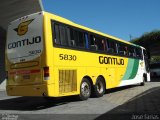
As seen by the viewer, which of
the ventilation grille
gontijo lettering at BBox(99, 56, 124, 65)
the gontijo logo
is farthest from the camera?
gontijo lettering at BBox(99, 56, 124, 65)

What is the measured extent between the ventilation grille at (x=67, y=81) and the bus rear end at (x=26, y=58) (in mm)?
868

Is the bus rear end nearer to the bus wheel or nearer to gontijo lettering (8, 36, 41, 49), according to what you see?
gontijo lettering (8, 36, 41, 49)

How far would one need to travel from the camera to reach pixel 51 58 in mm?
11922

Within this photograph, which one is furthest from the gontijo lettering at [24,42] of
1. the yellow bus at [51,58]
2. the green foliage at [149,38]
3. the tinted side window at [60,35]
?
the green foliage at [149,38]

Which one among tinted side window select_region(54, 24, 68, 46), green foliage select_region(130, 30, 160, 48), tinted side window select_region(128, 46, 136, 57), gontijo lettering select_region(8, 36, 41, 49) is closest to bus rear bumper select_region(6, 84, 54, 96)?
gontijo lettering select_region(8, 36, 41, 49)

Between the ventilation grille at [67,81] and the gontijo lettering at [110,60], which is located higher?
the gontijo lettering at [110,60]

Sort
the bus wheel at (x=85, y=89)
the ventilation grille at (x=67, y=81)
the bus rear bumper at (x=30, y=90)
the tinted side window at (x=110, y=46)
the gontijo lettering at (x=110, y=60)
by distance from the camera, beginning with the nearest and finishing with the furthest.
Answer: the bus rear bumper at (x=30, y=90), the ventilation grille at (x=67, y=81), the bus wheel at (x=85, y=89), the gontijo lettering at (x=110, y=60), the tinted side window at (x=110, y=46)

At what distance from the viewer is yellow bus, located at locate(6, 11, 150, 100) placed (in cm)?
1191

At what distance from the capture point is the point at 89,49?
1498 centimetres

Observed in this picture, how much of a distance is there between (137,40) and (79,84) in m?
31.7

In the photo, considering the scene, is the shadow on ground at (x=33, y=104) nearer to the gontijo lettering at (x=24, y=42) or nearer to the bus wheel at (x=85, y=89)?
the bus wheel at (x=85, y=89)

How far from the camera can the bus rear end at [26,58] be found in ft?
39.1

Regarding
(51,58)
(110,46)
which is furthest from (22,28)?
(110,46)

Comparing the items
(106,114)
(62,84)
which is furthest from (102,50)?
(106,114)
